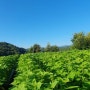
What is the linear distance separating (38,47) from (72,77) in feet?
310

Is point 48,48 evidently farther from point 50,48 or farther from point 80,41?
point 80,41

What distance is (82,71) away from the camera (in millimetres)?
6480

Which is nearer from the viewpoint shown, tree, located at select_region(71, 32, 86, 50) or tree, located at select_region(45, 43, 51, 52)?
tree, located at select_region(71, 32, 86, 50)

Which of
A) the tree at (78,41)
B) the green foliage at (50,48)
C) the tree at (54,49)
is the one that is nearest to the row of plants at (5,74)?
the tree at (78,41)

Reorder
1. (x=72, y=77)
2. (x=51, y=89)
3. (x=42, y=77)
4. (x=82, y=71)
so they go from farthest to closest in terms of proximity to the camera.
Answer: (x=82, y=71)
(x=42, y=77)
(x=72, y=77)
(x=51, y=89)

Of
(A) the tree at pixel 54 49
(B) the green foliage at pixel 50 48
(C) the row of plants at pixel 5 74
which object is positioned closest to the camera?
(C) the row of plants at pixel 5 74

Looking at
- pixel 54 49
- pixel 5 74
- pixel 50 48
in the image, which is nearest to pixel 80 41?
pixel 54 49

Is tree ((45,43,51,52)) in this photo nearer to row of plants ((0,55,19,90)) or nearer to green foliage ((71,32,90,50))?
green foliage ((71,32,90,50))

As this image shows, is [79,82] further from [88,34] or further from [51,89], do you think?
[88,34]

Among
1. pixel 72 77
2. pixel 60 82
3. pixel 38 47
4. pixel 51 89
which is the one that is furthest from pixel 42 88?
pixel 38 47

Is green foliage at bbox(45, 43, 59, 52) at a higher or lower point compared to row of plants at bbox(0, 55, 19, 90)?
higher

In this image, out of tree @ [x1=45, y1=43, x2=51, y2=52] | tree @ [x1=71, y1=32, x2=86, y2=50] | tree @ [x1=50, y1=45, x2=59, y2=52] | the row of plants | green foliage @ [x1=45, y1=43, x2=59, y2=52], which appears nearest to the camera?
the row of plants

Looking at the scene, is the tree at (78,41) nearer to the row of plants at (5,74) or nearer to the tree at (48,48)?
the tree at (48,48)

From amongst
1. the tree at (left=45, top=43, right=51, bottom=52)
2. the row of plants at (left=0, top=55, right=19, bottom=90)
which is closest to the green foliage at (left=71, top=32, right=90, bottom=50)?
the tree at (left=45, top=43, right=51, bottom=52)
